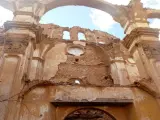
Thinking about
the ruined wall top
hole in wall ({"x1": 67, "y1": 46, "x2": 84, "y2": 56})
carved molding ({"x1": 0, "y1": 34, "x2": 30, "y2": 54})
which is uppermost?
the ruined wall top

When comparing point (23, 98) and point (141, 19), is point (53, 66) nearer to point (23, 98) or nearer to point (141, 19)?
point (141, 19)

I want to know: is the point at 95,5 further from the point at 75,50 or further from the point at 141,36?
the point at 75,50

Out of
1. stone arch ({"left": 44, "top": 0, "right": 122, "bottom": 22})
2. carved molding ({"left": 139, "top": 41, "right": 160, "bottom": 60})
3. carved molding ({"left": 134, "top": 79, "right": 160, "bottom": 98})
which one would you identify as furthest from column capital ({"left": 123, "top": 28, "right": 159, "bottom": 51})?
carved molding ({"left": 134, "top": 79, "right": 160, "bottom": 98})

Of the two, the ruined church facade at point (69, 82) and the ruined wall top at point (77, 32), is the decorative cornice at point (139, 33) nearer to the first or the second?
the ruined church facade at point (69, 82)

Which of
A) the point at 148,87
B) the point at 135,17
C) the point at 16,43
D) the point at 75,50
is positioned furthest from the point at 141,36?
the point at 75,50

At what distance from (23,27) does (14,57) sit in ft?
4.41

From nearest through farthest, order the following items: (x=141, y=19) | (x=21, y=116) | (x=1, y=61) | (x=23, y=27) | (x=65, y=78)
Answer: (x=21, y=116) → (x=1, y=61) → (x=23, y=27) → (x=141, y=19) → (x=65, y=78)

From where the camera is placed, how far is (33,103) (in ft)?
18.2

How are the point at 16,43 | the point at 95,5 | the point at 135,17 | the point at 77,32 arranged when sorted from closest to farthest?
the point at 16,43, the point at 135,17, the point at 95,5, the point at 77,32

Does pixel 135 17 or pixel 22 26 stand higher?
pixel 135 17

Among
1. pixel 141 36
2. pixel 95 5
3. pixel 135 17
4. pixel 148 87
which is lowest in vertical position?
pixel 148 87

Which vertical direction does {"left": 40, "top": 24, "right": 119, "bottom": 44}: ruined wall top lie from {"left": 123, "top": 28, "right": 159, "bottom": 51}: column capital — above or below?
above

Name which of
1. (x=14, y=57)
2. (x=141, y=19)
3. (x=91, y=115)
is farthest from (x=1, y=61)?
(x=141, y=19)

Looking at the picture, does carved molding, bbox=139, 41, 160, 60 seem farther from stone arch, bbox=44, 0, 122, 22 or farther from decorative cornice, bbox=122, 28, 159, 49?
stone arch, bbox=44, 0, 122, 22
